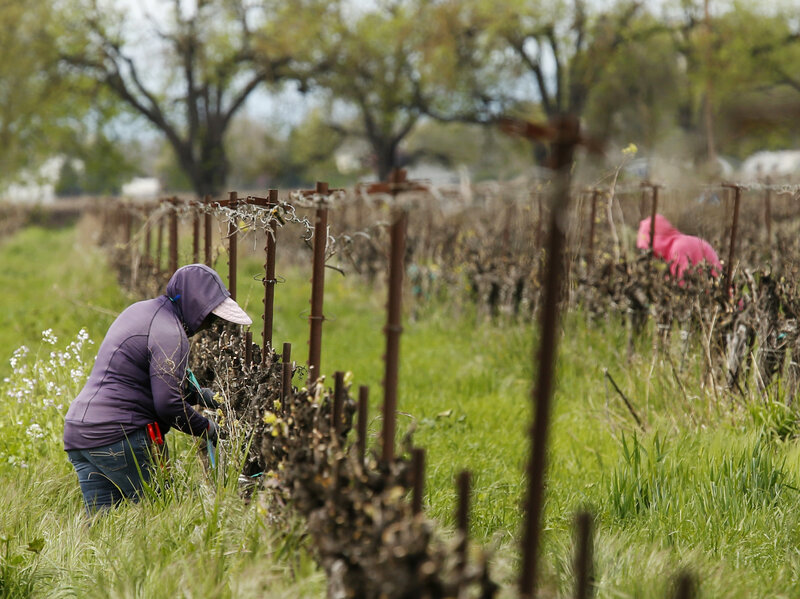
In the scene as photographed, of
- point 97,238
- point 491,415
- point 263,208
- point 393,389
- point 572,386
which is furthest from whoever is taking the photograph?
point 97,238

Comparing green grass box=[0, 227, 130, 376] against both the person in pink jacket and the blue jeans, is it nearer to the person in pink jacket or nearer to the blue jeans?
the blue jeans

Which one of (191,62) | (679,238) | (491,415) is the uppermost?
(191,62)

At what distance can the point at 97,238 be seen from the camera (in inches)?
672

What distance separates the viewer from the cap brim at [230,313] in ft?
12.3

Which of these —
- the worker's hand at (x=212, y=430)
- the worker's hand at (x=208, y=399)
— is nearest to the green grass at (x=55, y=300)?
the worker's hand at (x=208, y=399)

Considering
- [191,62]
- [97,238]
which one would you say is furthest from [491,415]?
[191,62]

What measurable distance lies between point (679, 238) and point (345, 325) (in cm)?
455

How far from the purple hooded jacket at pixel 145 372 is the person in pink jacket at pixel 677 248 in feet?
12.1

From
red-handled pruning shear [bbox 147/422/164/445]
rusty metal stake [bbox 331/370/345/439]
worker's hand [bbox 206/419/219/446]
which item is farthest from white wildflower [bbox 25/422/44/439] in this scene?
rusty metal stake [bbox 331/370/345/439]

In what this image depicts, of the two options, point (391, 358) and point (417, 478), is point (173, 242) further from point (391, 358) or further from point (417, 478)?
point (417, 478)

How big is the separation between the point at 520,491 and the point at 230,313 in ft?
5.76

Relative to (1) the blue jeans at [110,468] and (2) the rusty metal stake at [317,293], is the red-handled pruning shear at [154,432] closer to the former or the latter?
(1) the blue jeans at [110,468]

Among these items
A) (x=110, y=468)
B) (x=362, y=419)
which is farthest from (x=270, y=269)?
(x=362, y=419)

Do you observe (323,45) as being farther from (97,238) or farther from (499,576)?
(499,576)
